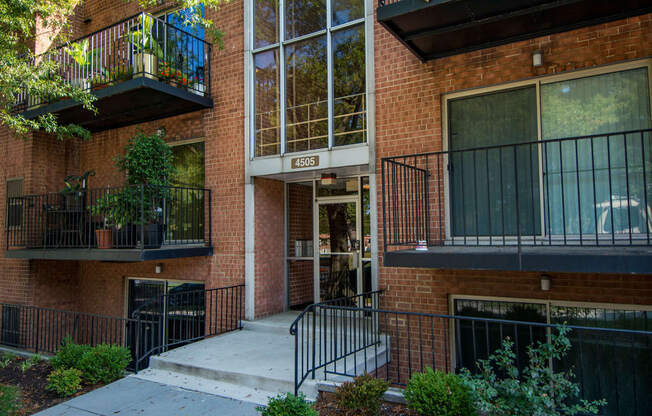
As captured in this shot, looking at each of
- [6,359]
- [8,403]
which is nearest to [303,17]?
[8,403]

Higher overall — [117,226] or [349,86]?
[349,86]

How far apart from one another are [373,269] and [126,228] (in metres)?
4.39

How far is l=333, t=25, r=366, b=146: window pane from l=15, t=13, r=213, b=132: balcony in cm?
290

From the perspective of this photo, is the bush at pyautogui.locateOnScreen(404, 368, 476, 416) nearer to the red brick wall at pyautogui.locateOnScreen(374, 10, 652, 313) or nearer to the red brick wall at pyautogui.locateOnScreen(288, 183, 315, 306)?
the red brick wall at pyautogui.locateOnScreen(374, 10, 652, 313)

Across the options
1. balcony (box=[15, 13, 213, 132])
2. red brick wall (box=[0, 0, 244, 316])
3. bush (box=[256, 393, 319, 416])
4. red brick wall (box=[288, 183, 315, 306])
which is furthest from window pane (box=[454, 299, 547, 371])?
balcony (box=[15, 13, 213, 132])

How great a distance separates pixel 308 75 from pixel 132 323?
6661 millimetres

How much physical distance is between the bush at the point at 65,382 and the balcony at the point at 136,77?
487cm

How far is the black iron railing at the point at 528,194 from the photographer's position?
5359 mm

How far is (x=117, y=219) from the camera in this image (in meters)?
7.93

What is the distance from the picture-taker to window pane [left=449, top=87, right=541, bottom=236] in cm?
598

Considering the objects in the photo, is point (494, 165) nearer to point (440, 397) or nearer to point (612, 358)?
point (612, 358)

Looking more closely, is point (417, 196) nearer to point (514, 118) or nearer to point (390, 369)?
point (514, 118)

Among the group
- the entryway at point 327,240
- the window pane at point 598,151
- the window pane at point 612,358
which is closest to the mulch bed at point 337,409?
the window pane at point 612,358

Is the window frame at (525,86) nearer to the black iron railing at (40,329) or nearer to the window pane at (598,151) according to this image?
the window pane at (598,151)
